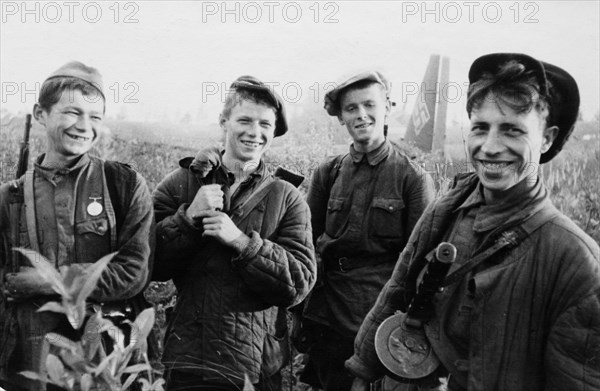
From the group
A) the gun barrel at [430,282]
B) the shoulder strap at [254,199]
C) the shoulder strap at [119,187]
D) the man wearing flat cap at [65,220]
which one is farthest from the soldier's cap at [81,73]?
the gun barrel at [430,282]

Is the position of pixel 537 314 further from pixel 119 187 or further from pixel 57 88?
pixel 57 88

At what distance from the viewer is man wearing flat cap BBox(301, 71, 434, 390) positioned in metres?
3.48

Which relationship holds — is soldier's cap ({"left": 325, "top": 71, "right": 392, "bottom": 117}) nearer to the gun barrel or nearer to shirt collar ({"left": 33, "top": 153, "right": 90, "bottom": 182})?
shirt collar ({"left": 33, "top": 153, "right": 90, "bottom": 182})

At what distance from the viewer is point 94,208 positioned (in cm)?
281

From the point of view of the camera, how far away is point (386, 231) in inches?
137

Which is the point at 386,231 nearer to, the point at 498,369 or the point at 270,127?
the point at 270,127

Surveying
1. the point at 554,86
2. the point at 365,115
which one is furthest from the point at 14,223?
the point at 554,86

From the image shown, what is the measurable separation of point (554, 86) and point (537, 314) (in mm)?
880

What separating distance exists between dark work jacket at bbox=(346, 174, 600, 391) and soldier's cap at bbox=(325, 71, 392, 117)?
Answer: 175 cm

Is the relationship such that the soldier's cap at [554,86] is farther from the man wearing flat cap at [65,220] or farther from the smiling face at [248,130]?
the man wearing flat cap at [65,220]

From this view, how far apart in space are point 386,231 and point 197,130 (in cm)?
485

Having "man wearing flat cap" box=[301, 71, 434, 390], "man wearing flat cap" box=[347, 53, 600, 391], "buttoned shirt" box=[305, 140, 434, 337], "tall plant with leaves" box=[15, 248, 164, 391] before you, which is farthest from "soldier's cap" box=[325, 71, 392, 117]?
"tall plant with leaves" box=[15, 248, 164, 391]

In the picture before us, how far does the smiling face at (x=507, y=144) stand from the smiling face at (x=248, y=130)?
129 cm

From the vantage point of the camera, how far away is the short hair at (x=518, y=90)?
7.23ft
